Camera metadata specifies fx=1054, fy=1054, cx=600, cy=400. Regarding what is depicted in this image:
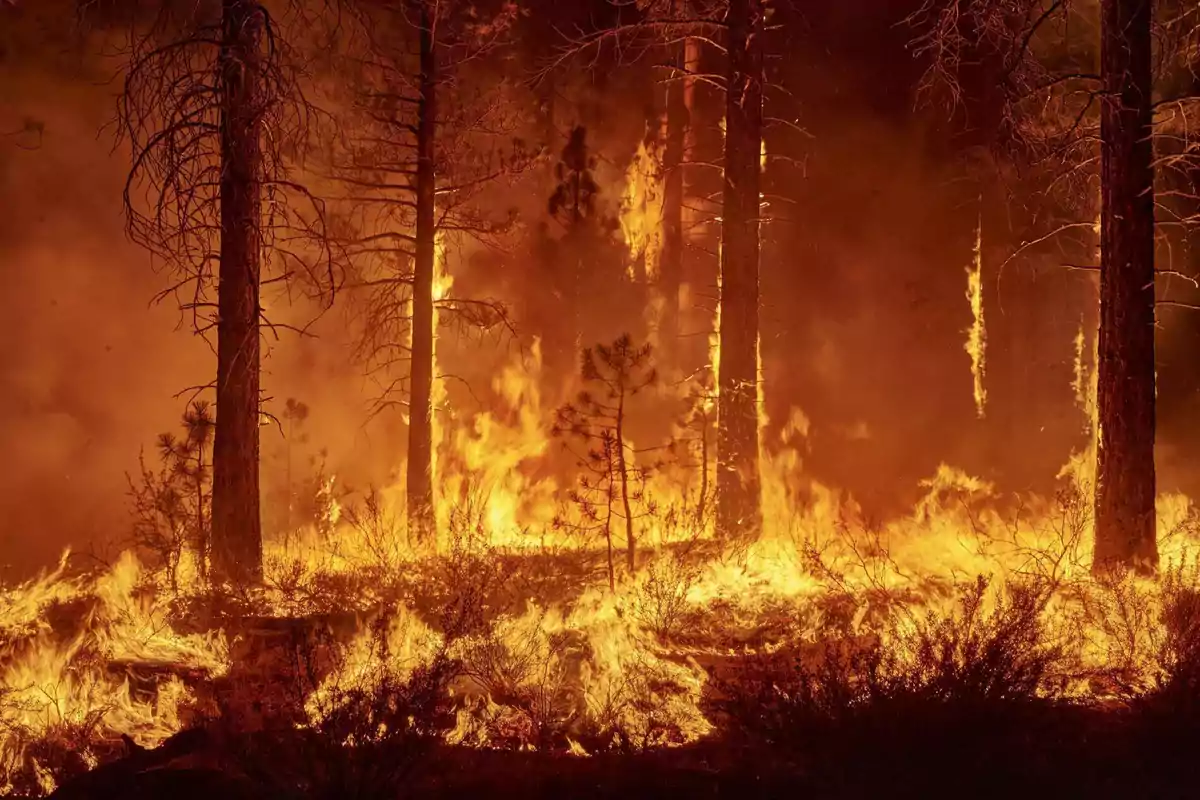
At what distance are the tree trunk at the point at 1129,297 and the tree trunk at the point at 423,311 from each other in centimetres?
651

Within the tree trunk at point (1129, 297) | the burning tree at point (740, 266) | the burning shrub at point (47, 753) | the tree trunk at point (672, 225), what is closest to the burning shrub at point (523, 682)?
the burning shrub at point (47, 753)

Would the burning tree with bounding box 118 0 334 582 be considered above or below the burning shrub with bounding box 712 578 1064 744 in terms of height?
above

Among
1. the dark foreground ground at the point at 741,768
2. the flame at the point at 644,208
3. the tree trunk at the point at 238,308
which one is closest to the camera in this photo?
the dark foreground ground at the point at 741,768

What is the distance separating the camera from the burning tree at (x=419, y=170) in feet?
36.9

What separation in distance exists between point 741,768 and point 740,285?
6.47 metres

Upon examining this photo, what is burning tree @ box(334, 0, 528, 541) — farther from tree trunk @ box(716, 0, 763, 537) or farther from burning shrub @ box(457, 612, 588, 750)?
burning shrub @ box(457, 612, 588, 750)

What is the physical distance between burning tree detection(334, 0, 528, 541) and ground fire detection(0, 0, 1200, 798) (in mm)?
67

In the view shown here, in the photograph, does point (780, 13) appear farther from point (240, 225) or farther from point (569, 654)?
point (569, 654)

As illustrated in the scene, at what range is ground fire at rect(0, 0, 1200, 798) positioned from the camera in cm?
580

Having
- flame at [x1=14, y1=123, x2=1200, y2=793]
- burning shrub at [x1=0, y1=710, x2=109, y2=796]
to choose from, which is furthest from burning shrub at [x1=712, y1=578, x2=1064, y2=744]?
burning shrub at [x1=0, y1=710, x2=109, y2=796]

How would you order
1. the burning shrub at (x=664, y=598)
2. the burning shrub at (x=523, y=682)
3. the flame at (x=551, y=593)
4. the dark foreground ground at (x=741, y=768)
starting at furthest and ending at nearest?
1. the burning shrub at (x=664, y=598)
2. the flame at (x=551, y=593)
3. the burning shrub at (x=523, y=682)
4. the dark foreground ground at (x=741, y=768)

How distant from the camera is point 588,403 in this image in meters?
9.26

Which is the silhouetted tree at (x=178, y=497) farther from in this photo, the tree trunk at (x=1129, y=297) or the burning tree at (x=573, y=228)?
the tree trunk at (x=1129, y=297)

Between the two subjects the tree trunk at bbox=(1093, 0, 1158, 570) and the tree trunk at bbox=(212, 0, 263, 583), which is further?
the tree trunk at bbox=(1093, 0, 1158, 570)
